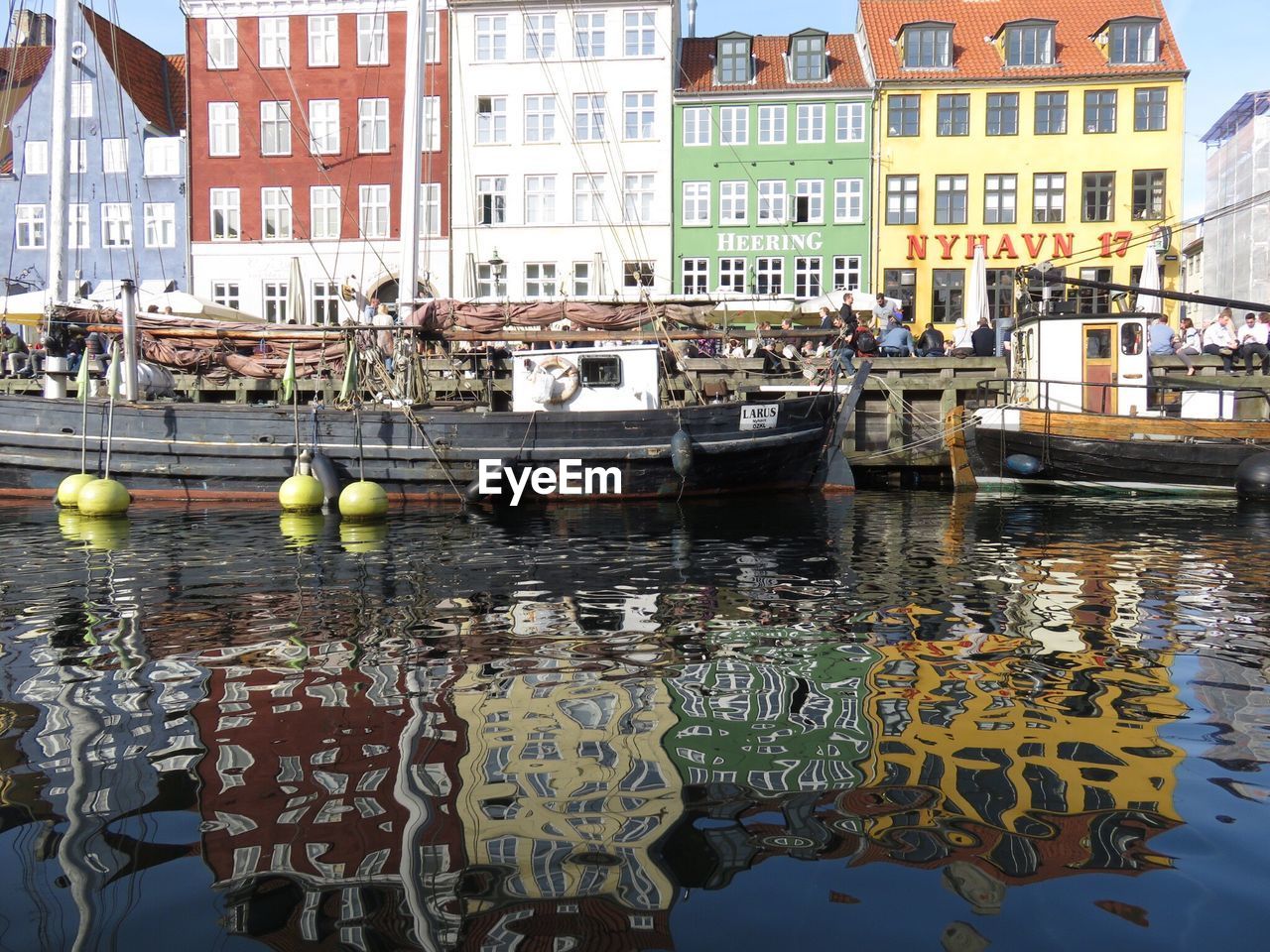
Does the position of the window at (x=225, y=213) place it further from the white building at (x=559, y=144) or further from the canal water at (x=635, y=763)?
the canal water at (x=635, y=763)

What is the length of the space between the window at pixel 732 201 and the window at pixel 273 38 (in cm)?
1628

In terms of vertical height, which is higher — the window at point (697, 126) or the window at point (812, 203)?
the window at point (697, 126)

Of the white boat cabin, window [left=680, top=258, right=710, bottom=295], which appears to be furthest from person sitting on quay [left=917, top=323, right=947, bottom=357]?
window [left=680, top=258, right=710, bottom=295]

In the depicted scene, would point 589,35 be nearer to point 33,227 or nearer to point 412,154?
point 33,227

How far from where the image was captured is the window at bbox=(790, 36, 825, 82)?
4116 centimetres

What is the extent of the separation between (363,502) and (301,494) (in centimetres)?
126

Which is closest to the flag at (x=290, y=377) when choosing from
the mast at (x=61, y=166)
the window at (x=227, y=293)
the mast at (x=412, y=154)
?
the mast at (x=412, y=154)

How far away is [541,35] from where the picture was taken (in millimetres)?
40438

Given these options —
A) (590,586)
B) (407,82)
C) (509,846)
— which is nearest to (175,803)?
(509,846)

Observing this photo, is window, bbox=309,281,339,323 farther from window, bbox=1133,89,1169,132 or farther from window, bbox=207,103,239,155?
window, bbox=1133,89,1169,132

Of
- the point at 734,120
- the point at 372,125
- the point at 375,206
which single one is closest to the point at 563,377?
the point at 734,120

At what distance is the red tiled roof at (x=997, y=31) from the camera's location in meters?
39.7

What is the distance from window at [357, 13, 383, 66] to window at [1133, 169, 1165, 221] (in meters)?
24.9

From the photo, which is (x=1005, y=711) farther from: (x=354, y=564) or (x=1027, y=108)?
(x=1027, y=108)
